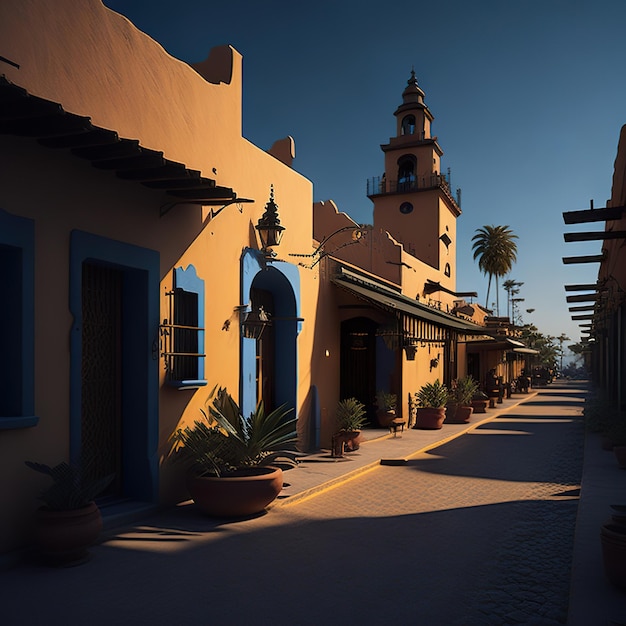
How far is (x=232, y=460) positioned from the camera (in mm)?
7918

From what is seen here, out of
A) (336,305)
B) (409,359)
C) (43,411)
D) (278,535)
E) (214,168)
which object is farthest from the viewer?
(409,359)

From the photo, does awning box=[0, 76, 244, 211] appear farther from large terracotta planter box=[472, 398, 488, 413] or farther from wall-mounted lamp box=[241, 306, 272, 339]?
large terracotta planter box=[472, 398, 488, 413]

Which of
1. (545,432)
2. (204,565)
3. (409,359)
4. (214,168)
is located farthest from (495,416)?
(204,565)

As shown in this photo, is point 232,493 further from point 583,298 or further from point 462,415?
point 583,298

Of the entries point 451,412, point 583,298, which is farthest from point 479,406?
point 583,298

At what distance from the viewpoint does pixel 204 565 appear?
19.1 ft

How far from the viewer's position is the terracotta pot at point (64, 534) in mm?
5602

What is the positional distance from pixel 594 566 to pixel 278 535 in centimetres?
316

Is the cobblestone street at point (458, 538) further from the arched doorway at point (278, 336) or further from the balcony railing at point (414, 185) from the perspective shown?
the balcony railing at point (414, 185)

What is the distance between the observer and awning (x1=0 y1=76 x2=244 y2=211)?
498 centimetres

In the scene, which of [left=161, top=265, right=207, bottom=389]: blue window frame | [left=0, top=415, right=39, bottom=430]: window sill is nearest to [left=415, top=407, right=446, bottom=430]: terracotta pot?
[left=161, top=265, right=207, bottom=389]: blue window frame

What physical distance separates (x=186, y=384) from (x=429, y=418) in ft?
34.4

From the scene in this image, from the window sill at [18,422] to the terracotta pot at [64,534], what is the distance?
79 centimetres

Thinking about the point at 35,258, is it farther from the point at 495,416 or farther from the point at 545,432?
the point at 495,416
